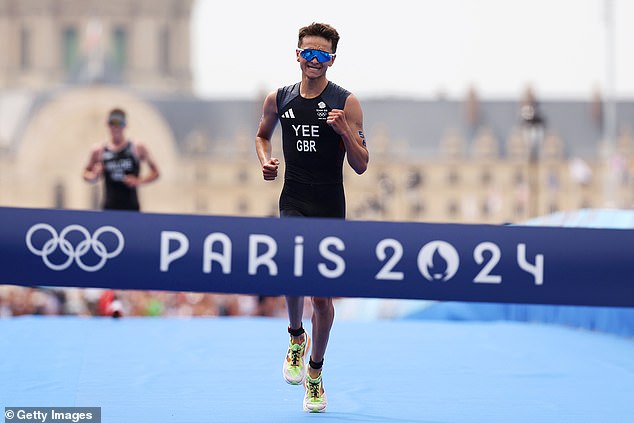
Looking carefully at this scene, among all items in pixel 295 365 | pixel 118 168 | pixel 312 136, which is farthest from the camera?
pixel 118 168

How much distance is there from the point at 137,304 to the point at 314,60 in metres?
18.7

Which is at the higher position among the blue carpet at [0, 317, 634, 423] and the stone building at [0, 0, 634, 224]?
the stone building at [0, 0, 634, 224]

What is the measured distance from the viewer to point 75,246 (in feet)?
21.8

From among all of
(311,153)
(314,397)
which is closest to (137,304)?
(314,397)

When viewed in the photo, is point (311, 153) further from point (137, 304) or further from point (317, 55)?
point (137, 304)

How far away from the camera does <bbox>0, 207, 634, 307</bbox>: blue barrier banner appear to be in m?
6.53

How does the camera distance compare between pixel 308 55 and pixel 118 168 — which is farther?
pixel 118 168

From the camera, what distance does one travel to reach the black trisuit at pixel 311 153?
698cm

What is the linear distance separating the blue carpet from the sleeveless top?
1312 mm

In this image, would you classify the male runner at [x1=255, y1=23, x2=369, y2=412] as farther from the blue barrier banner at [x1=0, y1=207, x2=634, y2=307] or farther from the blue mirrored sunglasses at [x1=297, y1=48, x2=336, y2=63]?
the blue barrier banner at [x1=0, y1=207, x2=634, y2=307]

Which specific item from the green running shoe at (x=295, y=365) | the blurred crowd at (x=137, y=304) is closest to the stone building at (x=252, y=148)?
the blurred crowd at (x=137, y=304)

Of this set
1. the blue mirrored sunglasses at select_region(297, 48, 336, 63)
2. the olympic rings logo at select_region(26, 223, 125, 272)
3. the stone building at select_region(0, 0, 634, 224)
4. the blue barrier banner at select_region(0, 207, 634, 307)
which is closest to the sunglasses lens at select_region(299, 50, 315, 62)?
Result: the blue mirrored sunglasses at select_region(297, 48, 336, 63)

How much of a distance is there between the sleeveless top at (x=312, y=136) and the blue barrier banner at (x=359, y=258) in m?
0.56

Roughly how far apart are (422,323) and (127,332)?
332 centimetres
